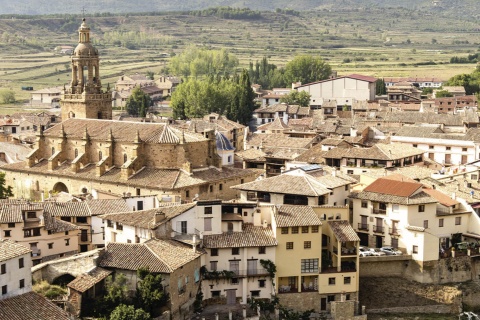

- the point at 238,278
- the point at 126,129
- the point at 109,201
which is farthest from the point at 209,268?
the point at 126,129

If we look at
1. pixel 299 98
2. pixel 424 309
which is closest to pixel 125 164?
pixel 424 309

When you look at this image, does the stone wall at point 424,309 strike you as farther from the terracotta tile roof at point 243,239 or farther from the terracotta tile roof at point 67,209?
the terracotta tile roof at point 67,209

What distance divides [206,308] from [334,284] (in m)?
6.47

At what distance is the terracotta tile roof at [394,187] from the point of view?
49.5 m

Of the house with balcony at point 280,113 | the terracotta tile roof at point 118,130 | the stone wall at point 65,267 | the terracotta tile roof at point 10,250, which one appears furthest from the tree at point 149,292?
the house with balcony at point 280,113

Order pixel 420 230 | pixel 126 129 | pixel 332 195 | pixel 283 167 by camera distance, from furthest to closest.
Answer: pixel 283 167 → pixel 126 129 → pixel 332 195 → pixel 420 230

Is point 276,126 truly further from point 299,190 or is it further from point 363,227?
point 299,190

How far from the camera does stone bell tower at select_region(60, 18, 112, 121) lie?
71.3 meters

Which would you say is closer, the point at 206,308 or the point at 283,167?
the point at 206,308

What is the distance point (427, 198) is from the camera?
49.3 metres

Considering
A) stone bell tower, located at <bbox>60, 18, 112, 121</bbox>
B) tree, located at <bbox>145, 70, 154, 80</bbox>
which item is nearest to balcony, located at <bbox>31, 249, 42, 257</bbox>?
stone bell tower, located at <bbox>60, 18, 112, 121</bbox>

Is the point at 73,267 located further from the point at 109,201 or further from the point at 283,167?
the point at 283,167

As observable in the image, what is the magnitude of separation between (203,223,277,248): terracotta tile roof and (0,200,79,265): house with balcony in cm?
720

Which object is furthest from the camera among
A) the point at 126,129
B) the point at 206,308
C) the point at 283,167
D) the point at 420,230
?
the point at 283,167
